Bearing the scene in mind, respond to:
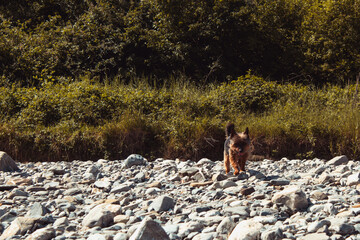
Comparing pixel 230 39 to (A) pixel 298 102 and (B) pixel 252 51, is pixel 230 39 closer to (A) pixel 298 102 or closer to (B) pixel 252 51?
(B) pixel 252 51

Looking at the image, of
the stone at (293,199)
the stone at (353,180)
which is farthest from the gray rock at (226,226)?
the stone at (353,180)

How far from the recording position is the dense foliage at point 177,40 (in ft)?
45.0

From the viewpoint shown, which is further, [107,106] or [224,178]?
[107,106]

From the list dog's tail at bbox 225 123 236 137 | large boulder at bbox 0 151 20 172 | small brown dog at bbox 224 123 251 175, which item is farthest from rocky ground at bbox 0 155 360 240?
dog's tail at bbox 225 123 236 137

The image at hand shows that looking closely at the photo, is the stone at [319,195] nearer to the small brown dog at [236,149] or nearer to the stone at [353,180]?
the stone at [353,180]

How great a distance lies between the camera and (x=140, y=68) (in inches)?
566

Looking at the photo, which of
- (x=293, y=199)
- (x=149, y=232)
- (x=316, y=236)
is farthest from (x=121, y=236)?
(x=293, y=199)

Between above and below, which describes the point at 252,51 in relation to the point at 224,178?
above

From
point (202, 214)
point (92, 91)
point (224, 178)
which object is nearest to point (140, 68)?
point (92, 91)

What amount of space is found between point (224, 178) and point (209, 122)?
138 inches

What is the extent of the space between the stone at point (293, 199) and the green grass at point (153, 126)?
15.3ft

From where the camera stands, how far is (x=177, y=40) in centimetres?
1401

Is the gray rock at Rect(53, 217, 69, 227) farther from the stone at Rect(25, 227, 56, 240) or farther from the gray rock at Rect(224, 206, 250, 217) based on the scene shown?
the gray rock at Rect(224, 206, 250, 217)

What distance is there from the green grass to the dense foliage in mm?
3129
